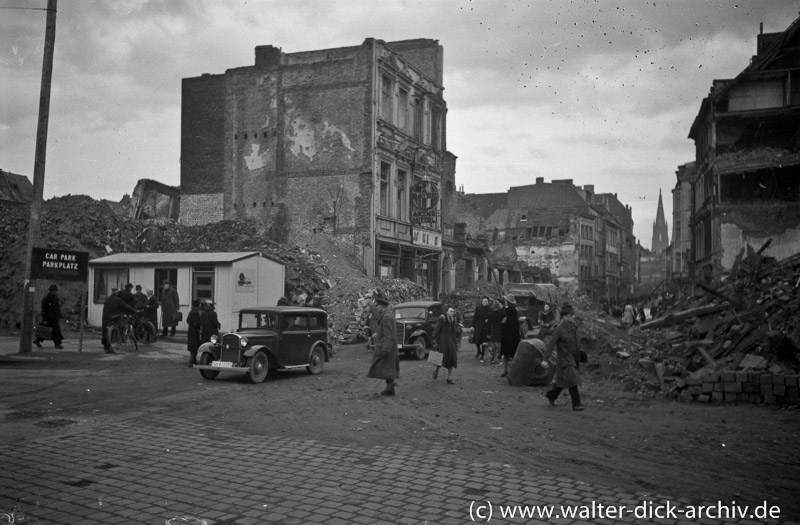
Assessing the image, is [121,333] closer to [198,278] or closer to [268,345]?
[198,278]

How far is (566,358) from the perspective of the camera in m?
11.2

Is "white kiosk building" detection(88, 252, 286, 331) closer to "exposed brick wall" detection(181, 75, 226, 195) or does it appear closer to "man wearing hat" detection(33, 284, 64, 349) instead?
"man wearing hat" detection(33, 284, 64, 349)

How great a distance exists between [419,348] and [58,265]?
9.83 meters

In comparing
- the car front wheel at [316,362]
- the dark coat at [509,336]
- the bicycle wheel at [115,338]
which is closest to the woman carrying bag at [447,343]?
the dark coat at [509,336]

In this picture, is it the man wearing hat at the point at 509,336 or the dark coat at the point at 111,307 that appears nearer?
the man wearing hat at the point at 509,336

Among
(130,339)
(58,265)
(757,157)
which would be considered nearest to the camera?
(58,265)

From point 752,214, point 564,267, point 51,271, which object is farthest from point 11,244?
point 564,267

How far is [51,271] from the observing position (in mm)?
16609

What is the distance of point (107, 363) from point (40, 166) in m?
5.02

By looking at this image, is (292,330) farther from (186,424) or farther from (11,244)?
(11,244)

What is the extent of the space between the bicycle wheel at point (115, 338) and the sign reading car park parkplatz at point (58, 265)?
166 cm

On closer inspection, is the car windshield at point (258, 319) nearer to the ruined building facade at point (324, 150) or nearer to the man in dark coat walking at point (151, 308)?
the man in dark coat walking at point (151, 308)

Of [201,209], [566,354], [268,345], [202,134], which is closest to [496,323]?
[268,345]

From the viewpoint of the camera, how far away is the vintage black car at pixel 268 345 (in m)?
13.7
